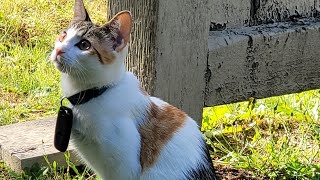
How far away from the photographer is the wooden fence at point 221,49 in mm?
2660

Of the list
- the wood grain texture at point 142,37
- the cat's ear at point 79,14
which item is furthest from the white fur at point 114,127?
the wood grain texture at point 142,37

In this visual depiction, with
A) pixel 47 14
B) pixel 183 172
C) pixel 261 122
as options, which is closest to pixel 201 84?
pixel 183 172

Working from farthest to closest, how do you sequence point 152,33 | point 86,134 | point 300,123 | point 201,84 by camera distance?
point 300,123 → point 201,84 → point 152,33 → point 86,134

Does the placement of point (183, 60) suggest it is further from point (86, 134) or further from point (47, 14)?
point (47, 14)

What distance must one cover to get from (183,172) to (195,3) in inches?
26.5

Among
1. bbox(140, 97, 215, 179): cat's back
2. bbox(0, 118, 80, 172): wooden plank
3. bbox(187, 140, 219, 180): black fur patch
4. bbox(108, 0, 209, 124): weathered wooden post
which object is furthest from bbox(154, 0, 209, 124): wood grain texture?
bbox(0, 118, 80, 172): wooden plank

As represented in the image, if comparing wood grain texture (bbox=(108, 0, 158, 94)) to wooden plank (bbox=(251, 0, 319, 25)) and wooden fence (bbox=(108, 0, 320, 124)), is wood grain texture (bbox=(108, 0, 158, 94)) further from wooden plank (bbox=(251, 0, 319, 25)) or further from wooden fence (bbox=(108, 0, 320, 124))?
wooden plank (bbox=(251, 0, 319, 25))

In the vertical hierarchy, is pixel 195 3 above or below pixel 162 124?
above

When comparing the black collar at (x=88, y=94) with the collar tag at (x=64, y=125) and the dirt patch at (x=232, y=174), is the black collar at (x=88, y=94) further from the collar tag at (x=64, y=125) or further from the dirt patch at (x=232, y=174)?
the dirt patch at (x=232, y=174)

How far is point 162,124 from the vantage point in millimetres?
2418

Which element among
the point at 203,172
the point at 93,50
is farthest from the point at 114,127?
the point at 203,172

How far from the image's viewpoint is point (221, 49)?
2.82m

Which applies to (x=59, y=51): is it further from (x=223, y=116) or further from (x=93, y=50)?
(x=223, y=116)

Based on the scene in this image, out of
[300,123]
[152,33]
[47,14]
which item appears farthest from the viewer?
[47,14]
